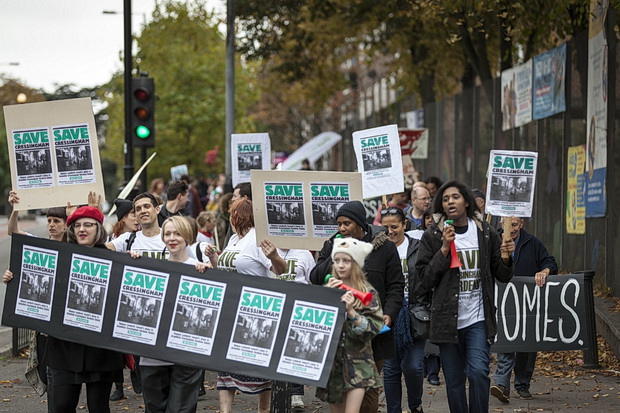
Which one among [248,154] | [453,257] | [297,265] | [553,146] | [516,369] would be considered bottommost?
[516,369]

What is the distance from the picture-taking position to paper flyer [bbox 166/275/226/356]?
7336 mm

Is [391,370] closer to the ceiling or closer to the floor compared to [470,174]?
closer to the floor

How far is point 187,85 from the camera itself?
174ft

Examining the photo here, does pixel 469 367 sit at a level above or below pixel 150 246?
below

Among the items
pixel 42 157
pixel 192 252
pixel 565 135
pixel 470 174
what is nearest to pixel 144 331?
pixel 192 252

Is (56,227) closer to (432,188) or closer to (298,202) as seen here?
(298,202)

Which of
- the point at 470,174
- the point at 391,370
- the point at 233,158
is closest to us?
the point at 391,370

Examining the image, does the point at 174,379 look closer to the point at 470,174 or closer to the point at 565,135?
the point at 565,135

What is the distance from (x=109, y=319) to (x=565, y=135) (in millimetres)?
10475

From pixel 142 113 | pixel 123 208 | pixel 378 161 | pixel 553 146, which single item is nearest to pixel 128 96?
pixel 142 113

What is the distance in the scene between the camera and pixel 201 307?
7.38 meters

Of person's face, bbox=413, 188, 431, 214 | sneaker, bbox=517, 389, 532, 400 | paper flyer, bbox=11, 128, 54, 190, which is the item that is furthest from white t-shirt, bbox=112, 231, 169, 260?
person's face, bbox=413, 188, 431, 214

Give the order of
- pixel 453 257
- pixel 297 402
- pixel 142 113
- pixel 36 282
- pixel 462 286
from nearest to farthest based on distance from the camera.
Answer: pixel 36 282, pixel 453 257, pixel 462 286, pixel 297 402, pixel 142 113

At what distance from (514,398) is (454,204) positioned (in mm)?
2961
